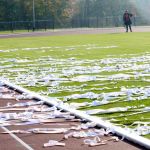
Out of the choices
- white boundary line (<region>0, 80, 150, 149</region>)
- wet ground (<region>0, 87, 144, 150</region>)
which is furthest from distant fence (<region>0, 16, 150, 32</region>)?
wet ground (<region>0, 87, 144, 150</region>)

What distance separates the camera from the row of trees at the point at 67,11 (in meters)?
67.6

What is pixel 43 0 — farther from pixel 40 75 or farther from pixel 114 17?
pixel 40 75

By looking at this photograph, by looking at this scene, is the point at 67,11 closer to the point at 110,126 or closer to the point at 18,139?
the point at 110,126

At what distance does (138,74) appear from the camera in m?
15.4

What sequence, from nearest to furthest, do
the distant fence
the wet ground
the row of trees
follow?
the wet ground < the distant fence < the row of trees

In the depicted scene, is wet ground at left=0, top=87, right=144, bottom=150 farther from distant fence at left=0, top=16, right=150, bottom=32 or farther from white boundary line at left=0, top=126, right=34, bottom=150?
distant fence at left=0, top=16, right=150, bottom=32

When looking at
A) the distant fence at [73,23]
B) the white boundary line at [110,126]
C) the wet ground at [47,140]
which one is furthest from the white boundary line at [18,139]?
the distant fence at [73,23]

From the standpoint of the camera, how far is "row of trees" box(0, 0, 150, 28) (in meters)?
67.6

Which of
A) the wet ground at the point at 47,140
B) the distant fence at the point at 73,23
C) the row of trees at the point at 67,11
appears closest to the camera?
the wet ground at the point at 47,140

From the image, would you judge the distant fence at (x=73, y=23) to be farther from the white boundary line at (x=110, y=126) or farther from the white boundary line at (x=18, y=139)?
the white boundary line at (x=18, y=139)

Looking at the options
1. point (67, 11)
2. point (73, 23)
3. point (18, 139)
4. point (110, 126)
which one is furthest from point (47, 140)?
point (73, 23)

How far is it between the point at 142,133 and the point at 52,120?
1895 mm

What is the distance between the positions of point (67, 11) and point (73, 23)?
214 cm

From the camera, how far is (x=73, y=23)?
73188 mm
